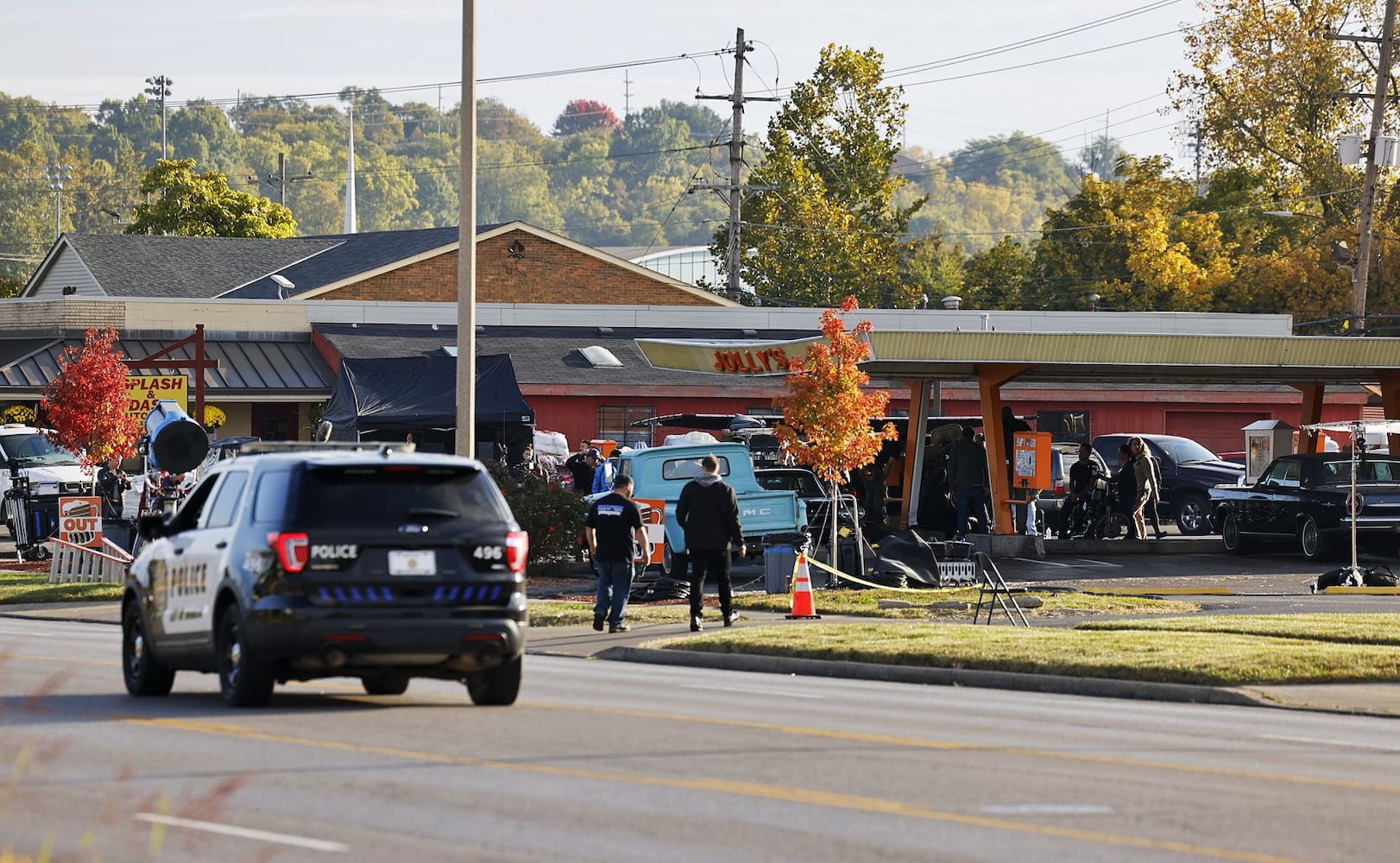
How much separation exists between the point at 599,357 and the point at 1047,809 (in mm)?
43290

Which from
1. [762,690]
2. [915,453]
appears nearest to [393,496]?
[762,690]

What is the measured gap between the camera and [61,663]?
1778 cm

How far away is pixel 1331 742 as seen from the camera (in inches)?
541

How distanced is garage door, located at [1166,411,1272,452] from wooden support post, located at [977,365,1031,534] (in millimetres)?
21506

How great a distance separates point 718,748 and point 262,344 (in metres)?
42.6

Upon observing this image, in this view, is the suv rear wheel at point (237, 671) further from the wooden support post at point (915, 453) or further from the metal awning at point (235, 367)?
the metal awning at point (235, 367)

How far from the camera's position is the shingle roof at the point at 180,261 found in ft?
193

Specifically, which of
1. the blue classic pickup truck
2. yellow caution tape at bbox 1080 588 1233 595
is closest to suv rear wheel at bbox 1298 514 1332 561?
yellow caution tape at bbox 1080 588 1233 595

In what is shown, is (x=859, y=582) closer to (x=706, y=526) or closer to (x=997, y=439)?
(x=706, y=526)

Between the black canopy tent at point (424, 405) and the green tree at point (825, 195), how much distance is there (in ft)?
129

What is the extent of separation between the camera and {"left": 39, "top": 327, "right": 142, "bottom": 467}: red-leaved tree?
116 feet

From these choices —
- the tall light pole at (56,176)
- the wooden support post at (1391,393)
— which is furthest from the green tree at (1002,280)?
the tall light pole at (56,176)

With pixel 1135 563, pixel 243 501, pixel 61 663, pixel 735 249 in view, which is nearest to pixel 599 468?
pixel 1135 563

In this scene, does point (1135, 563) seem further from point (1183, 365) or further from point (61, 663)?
point (61, 663)
